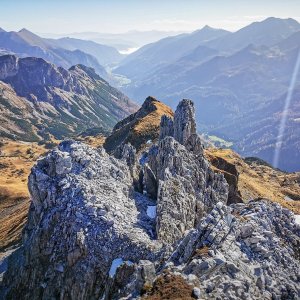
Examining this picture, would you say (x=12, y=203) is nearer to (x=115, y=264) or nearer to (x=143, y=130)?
(x=143, y=130)

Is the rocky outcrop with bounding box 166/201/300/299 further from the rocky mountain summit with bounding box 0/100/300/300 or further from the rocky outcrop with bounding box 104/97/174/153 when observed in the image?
the rocky outcrop with bounding box 104/97/174/153

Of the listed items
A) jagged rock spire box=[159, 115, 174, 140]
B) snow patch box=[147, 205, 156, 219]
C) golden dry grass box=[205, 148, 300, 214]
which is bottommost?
golden dry grass box=[205, 148, 300, 214]

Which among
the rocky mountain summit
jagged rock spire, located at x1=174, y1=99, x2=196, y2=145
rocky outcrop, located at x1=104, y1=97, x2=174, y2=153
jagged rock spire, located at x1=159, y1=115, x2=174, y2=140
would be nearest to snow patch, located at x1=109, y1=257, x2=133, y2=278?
the rocky mountain summit

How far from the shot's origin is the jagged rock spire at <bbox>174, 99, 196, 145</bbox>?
297ft

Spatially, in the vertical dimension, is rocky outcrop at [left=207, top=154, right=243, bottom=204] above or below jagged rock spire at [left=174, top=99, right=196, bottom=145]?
below

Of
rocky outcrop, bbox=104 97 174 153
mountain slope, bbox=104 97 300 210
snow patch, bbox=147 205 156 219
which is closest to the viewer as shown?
snow patch, bbox=147 205 156 219

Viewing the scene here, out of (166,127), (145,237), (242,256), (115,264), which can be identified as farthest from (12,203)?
(242,256)

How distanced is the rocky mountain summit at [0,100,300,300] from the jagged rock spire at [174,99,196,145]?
84.1 feet

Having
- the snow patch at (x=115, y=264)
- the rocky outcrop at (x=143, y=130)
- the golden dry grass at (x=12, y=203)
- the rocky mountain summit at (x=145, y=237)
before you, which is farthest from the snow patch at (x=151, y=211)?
the rocky outcrop at (x=143, y=130)

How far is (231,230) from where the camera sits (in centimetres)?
3659

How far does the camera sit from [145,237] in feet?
139

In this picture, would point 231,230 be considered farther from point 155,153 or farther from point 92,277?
point 155,153

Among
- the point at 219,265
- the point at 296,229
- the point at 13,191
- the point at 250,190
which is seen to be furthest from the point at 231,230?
the point at 13,191

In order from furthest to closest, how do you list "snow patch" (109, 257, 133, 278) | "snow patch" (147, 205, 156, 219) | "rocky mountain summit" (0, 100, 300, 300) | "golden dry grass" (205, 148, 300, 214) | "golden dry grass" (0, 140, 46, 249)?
"golden dry grass" (205, 148, 300, 214) → "golden dry grass" (0, 140, 46, 249) → "snow patch" (147, 205, 156, 219) → "snow patch" (109, 257, 133, 278) → "rocky mountain summit" (0, 100, 300, 300)
